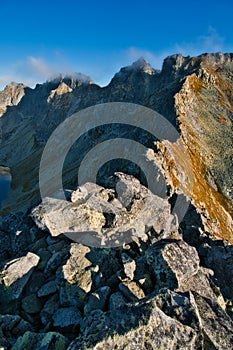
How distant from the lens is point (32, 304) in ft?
57.1

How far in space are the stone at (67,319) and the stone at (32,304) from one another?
→ 5.26ft

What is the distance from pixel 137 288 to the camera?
680 inches

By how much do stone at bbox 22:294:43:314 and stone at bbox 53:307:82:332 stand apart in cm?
160

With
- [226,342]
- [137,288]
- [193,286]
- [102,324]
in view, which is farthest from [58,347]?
[193,286]

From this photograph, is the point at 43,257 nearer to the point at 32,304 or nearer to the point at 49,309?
the point at 32,304

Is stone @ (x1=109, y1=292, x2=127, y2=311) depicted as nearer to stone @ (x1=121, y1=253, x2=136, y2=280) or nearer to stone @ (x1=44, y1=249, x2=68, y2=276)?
stone @ (x1=121, y1=253, x2=136, y2=280)

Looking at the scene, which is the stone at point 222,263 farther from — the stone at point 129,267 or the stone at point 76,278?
the stone at point 76,278

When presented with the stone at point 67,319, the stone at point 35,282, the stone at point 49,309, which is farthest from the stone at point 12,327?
the stone at point 35,282

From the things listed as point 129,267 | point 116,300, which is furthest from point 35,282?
point 129,267

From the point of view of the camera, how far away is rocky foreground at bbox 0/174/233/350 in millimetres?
12789

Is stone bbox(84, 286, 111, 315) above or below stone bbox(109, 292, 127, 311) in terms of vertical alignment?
below

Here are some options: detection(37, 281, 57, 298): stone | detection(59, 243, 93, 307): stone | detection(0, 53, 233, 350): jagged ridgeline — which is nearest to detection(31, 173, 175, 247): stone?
detection(0, 53, 233, 350): jagged ridgeline

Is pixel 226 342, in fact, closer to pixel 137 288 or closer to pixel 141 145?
pixel 137 288

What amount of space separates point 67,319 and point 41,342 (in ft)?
7.49
